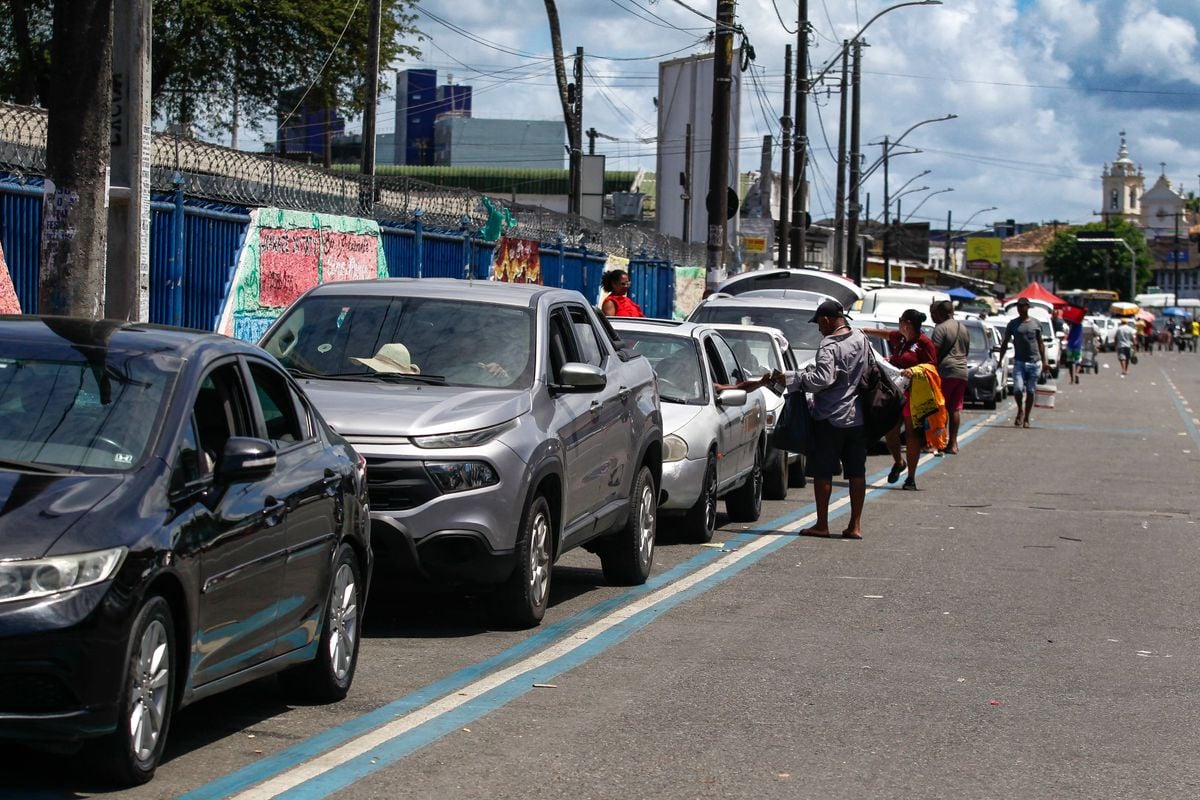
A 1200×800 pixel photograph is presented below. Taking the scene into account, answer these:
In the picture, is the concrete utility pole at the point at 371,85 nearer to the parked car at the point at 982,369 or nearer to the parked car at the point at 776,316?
the parked car at the point at 776,316

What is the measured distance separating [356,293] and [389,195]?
1122 centimetres

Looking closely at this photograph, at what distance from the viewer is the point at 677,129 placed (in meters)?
68.8

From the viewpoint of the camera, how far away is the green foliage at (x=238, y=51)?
4353 cm

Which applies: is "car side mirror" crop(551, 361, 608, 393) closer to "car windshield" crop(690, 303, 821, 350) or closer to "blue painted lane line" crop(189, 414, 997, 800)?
"blue painted lane line" crop(189, 414, 997, 800)

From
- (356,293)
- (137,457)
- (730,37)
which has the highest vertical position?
(730,37)

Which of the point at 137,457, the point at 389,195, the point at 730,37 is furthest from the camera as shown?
the point at 730,37

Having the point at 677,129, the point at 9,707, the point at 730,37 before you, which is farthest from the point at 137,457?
Answer: the point at 677,129

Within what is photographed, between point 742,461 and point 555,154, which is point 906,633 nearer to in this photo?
point 742,461

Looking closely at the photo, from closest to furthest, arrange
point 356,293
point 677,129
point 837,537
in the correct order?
point 356,293, point 837,537, point 677,129

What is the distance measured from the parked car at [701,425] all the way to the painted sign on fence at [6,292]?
4.66 metres

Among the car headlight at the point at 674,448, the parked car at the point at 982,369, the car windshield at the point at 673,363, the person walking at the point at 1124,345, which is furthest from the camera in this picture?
the person walking at the point at 1124,345

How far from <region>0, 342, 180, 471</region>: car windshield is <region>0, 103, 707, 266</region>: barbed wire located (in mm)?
6126

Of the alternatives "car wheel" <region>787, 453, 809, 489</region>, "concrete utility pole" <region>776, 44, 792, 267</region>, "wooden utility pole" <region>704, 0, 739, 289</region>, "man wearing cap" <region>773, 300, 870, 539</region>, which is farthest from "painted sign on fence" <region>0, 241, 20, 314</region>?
"concrete utility pole" <region>776, 44, 792, 267</region>

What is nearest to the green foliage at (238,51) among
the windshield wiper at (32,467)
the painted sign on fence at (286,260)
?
the painted sign on fence at (286,260)
